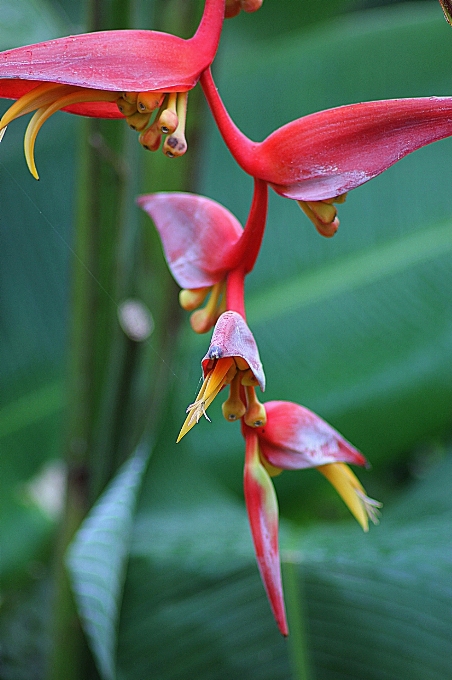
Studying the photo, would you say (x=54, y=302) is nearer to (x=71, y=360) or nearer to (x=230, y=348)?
(x=71, y=360)

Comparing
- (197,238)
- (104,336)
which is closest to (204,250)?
(197,238)

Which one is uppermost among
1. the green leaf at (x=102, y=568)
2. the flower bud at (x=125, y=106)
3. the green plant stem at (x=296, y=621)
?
the flower bud at (x=125, y=106)

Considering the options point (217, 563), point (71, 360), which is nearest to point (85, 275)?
point (71, 360)

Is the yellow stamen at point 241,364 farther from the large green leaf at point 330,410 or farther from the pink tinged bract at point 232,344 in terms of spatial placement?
the large green leaf at point 330,410

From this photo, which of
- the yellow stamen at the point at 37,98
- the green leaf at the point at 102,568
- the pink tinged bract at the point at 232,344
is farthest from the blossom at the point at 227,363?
the green leaf at the point at 102,568

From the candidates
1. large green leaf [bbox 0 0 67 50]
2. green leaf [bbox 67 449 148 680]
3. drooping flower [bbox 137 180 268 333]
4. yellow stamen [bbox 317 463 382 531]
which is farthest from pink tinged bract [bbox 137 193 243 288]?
large green leaf [bbox 0 0 67 50]

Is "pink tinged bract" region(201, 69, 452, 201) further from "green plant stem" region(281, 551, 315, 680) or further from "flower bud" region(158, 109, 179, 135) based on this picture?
"green plant stem" region(281, 551, 315, 680)

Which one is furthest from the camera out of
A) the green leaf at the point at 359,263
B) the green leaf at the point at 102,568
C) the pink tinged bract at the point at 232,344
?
the green leaf at the point at 359,263

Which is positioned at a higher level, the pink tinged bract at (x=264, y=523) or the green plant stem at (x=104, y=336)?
the pink tinged bract at (x=264, y=523)
